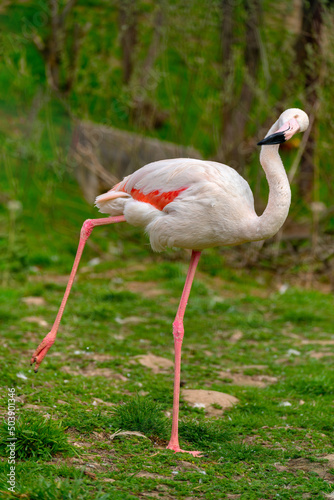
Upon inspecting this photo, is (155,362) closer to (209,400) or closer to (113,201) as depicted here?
(209,400)

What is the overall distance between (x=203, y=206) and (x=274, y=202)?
488 millimetres

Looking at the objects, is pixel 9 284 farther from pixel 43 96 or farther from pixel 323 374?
pixel 323 374

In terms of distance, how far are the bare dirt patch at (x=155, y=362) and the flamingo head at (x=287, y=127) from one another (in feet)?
8.10

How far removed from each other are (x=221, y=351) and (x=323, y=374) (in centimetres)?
121

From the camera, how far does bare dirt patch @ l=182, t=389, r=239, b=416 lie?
4.88 metres

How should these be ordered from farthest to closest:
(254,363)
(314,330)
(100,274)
Result: (100,274) → (314,330) → (254,363)

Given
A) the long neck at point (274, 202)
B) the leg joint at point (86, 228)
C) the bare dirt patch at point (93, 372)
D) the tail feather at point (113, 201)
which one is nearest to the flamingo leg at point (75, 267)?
the leg joint at point (86, 228)

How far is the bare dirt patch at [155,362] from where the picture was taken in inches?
224

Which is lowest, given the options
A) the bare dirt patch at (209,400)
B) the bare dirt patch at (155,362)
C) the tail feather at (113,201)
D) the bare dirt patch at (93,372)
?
the bare dirt patch at (209,400)

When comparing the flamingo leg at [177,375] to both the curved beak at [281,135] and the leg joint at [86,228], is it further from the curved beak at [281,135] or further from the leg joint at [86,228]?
the curved beak at [281,135]

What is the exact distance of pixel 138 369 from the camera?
219 inches

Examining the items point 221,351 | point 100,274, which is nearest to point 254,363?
point 221,351

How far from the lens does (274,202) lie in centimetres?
426

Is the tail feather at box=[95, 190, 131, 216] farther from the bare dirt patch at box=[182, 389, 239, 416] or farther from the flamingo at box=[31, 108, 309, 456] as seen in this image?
the bare dirt patch at box=[182, 389, 239, 416]
